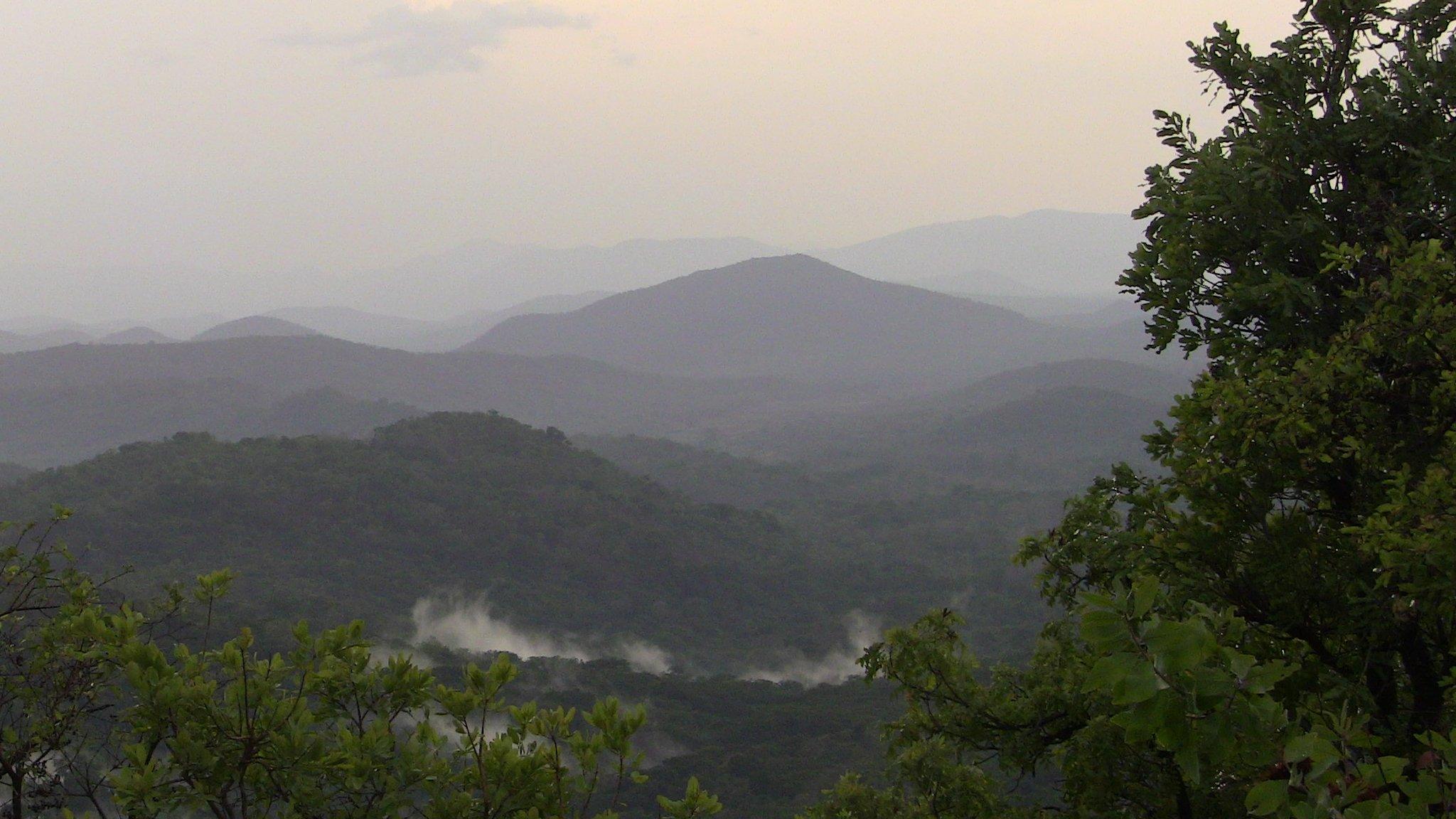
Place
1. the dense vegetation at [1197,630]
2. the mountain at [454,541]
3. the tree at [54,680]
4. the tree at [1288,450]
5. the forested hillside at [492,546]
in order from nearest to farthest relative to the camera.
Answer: the dense vegetation at [1197,630]
the tree at [54,680]
the tree at [1288,450]
the mountain at [454,541]
the forested hillside at [492,546]

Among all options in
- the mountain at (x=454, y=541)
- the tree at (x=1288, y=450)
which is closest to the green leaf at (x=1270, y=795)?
the tree at (x=1288, y=450)

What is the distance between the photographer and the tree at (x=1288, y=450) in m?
→ 7.93

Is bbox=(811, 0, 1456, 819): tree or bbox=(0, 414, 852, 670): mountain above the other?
bbox=(811, 0, 1456, 819): tree

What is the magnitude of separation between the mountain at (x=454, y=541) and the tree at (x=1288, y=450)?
126m

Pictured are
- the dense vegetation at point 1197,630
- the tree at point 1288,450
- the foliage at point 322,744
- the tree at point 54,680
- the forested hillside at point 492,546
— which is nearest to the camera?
the dense vegetation at point 1197,630

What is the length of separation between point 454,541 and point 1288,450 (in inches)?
6692

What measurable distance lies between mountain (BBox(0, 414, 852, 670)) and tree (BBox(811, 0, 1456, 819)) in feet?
414

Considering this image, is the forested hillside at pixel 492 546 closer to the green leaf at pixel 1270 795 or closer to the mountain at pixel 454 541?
the mountain at pixel 454 541

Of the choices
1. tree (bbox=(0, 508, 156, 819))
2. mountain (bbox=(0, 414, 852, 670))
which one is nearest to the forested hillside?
mountain (bbox=(0, 414, 852, 670))

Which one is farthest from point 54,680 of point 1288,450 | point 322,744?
point 1288,450

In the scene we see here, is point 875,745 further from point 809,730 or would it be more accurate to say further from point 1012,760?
point 1012,760

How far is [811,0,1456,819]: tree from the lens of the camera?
793 cm

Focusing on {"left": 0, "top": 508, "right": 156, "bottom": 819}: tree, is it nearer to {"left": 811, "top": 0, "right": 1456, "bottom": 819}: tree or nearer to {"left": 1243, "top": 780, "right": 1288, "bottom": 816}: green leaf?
{"left": 1243, "top": 780, "right": 1288, "bottom": 816}: green leaf

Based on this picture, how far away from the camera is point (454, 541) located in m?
168
